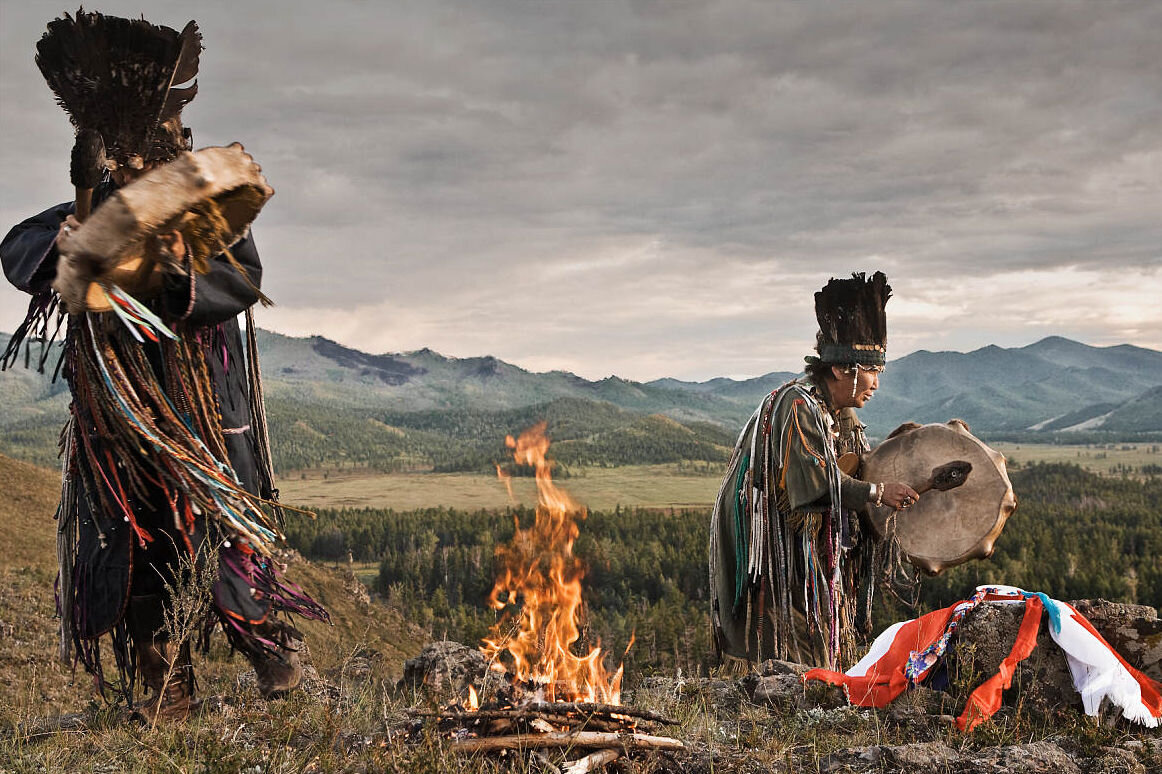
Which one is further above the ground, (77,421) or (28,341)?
(28,341)

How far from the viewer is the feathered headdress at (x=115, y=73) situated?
3.55 meters

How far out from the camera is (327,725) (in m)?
3.64

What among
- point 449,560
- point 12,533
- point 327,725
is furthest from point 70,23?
point 449,560

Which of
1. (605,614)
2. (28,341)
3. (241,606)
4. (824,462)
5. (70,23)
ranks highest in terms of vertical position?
(70,23)

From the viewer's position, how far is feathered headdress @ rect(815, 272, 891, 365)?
5426mm

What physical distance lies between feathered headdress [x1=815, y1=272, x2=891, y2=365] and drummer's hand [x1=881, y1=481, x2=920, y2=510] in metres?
0.91

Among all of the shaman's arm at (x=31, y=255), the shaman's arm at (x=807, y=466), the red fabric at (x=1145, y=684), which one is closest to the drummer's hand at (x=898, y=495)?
Answer: the shaman's arm at (x=807, y=466)

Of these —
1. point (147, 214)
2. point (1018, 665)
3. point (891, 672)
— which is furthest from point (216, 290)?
point (1018, 665)

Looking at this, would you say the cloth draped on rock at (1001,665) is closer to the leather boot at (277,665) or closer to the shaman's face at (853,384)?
the shaman's face at (853,384)

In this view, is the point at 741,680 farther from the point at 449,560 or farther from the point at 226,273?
the point at 449,560

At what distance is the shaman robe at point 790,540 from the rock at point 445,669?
1.73 m

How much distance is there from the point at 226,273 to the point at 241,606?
1.69 meters

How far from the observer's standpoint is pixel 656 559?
8656 centimetres

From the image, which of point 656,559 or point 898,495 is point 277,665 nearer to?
point 898,495
